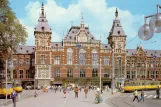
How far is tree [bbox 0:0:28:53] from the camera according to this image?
32.2 m

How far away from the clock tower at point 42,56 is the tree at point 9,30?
34.7 m

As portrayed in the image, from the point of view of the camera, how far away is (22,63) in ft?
254

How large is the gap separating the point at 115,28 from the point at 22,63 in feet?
81.0

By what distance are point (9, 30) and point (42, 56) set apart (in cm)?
3790

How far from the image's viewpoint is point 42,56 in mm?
71750

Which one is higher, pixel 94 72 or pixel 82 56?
pixel 82 56

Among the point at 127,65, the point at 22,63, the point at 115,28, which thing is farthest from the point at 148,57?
the point at 22,63

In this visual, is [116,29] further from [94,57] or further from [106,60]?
[94,57]

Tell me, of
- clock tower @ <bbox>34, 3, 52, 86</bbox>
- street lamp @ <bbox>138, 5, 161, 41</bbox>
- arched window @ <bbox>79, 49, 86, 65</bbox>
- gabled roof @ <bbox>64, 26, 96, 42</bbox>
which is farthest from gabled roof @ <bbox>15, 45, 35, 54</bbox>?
street lamp @ <bbox>138, 5, 161, 41</bbox>

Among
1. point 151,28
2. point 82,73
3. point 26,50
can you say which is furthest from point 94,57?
point 151,28

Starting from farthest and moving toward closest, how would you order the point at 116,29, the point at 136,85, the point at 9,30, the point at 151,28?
the point at 116,29
the point at 136,85
the point at 9,30
the point at 151,28

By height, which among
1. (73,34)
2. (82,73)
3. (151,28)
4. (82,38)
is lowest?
(82,73)

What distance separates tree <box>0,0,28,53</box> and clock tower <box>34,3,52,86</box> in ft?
114

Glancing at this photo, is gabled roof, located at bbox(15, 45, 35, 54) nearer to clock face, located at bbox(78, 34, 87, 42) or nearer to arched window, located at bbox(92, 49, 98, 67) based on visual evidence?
clock face, located at bbox(78, 34, 87, 42)
